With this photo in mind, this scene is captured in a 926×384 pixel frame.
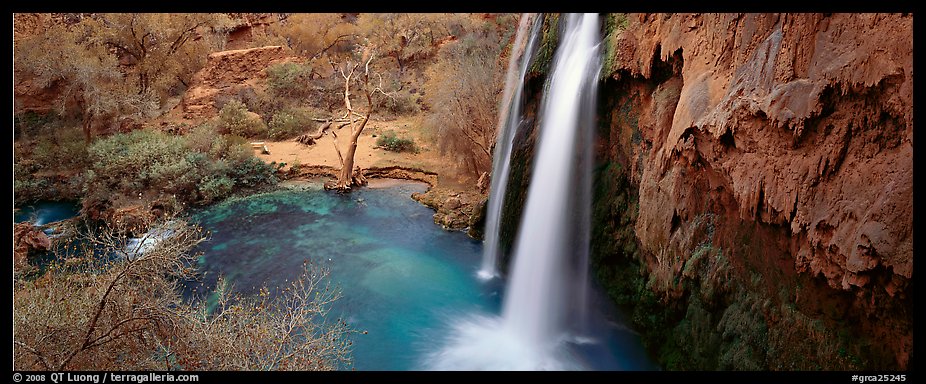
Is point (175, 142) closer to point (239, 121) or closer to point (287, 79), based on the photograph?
point (239, 121)

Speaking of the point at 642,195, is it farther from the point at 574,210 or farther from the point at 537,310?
the point at 537,310

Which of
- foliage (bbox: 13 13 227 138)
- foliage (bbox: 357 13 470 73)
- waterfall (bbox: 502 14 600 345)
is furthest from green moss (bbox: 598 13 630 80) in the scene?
foliage (bbox: 357 13 470 73)

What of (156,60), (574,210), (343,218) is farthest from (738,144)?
(156,60)

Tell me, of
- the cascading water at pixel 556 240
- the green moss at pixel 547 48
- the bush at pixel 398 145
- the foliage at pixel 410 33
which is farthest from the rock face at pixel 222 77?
the cascading water at pixel 556 240

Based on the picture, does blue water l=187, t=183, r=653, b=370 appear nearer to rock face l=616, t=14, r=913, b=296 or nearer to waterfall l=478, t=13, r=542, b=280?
waterfall l=478, t=13, r=542, b=280

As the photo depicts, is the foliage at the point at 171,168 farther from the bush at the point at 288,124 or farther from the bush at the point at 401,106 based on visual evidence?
the bush at the point at 401,106
